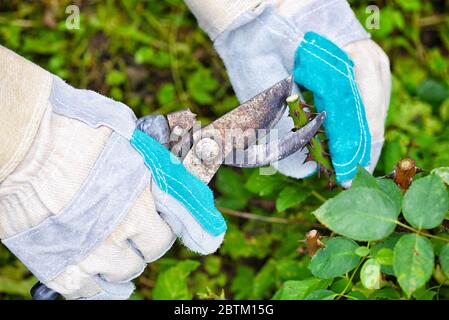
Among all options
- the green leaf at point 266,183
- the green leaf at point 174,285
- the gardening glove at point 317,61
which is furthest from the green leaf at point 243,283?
the gardening glove at point 317,61

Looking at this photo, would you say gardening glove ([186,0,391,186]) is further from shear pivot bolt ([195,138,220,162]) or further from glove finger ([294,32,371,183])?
shear pivot bolt ([195,138,220,162])

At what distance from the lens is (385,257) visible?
100cm

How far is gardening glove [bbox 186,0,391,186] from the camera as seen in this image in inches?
52.4

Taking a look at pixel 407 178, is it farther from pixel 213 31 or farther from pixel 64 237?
pixel 64 237

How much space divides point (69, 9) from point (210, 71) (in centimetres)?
62

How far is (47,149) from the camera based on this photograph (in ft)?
3.92

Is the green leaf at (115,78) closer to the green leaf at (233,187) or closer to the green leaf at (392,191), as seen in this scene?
the green leaf at (233,187)

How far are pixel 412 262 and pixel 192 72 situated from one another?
63.6 inches

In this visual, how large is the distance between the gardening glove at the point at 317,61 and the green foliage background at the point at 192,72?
0.50 meters

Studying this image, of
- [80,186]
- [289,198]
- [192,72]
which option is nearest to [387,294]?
[289,198]

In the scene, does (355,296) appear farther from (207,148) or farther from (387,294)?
(207,148)

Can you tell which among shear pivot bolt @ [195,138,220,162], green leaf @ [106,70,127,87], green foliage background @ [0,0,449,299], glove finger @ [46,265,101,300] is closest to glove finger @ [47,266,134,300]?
glove finger @ [46,265,101,300]

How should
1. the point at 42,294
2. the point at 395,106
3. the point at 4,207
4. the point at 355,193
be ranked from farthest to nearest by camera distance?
the point at 395,106 < the point at 42,294 < the point at 4,207 < the point at 355,193
